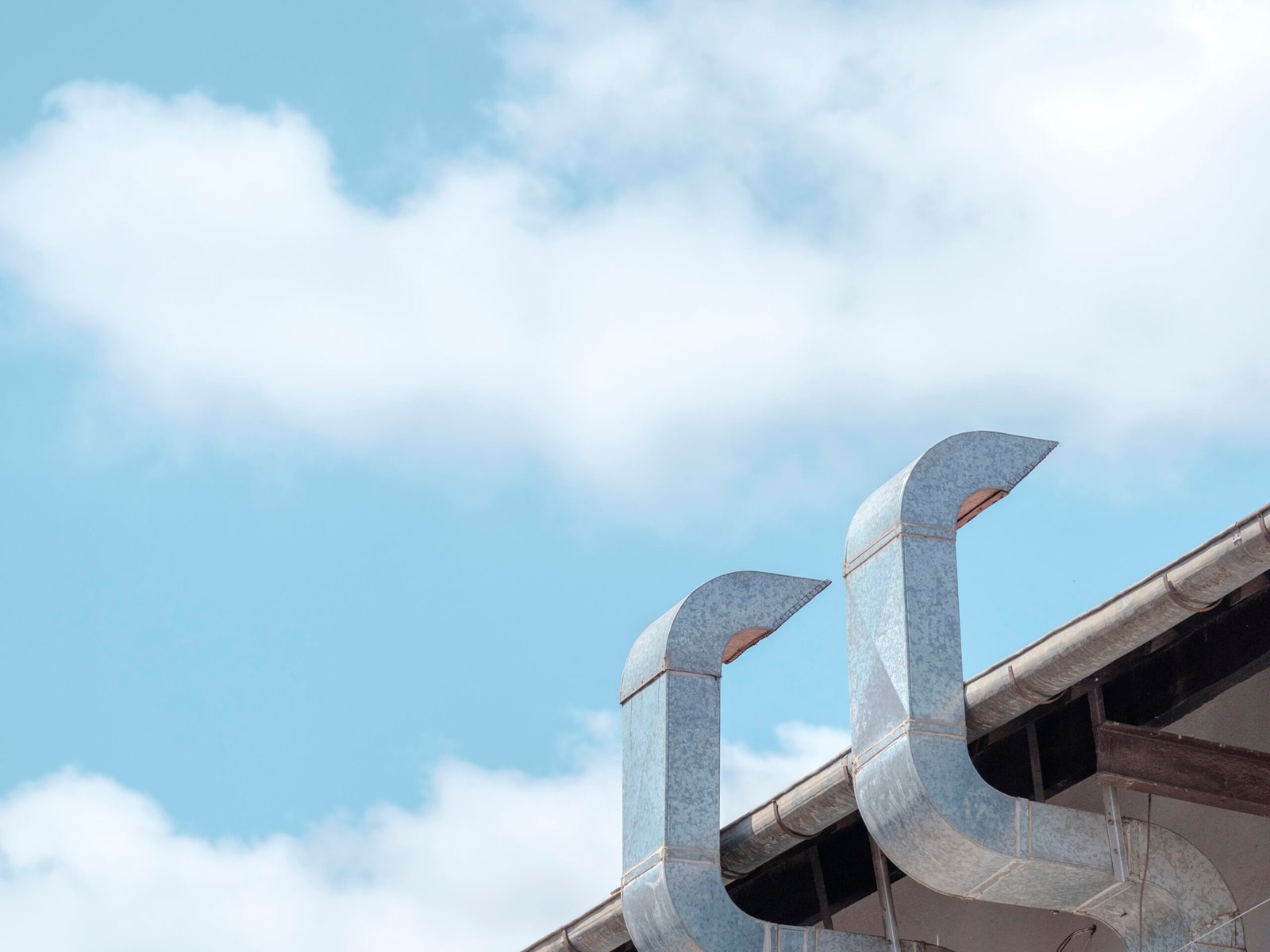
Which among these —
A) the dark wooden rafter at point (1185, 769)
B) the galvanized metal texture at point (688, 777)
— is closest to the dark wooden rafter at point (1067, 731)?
the dark wooden rafter at point (1185, 769)

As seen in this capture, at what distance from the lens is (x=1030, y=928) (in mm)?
12031

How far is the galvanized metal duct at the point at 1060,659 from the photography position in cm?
958

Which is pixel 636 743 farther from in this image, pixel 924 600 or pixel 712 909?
pixel 924 600

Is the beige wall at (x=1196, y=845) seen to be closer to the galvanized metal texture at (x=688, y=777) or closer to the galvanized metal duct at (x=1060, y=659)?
the galvanized metal texture at (x=688, y=777)

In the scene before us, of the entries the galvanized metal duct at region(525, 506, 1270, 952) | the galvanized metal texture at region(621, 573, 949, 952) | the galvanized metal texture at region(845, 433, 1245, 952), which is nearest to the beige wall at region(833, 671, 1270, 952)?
the galvanized metal texture at region(845, 433, 1245, 952)

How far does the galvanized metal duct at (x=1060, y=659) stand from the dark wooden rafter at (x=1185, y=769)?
1.39ft

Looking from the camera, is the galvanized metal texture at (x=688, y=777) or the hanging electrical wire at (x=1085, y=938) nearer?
the galvanized metal texture at (x=688, y=777)

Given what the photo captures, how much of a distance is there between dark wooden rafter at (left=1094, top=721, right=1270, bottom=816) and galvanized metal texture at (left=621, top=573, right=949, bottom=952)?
2.02 metres

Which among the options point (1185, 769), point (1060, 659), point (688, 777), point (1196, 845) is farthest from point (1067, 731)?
point (688, 777)

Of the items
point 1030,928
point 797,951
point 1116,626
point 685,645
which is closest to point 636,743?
point 685,645

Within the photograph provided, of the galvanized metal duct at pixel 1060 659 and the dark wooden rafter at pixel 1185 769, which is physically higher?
the galvanized metal duct at pixel 1060 659

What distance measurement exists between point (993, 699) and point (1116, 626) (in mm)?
831

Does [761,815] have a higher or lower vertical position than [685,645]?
lower

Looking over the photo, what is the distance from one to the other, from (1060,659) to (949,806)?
97 centimetres
